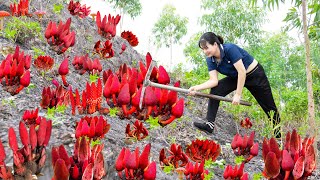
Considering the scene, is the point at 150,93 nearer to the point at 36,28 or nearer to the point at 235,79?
the point at 235,79

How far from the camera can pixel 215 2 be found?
2353 cm

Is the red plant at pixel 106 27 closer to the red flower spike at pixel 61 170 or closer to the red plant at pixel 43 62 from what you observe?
the red plant at pixel 43 62

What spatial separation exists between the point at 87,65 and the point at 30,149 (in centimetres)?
315

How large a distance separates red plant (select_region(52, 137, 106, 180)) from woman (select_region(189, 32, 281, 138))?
2.70 meters

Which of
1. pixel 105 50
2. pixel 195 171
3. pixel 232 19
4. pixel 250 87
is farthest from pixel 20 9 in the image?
pixel 232 19

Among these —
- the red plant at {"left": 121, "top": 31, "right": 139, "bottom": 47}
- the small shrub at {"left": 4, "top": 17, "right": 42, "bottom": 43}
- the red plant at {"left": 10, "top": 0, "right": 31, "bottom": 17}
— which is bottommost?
the small shrub at {"left": 4, "top": 17, "right": 42, "bottom": 43}

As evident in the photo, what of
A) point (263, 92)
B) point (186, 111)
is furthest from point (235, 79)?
point (186, 111)

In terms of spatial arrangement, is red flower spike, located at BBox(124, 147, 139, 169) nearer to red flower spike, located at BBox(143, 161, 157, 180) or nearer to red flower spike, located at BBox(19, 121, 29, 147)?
red flower spike, located at BBox(143, 161, 157, 180)

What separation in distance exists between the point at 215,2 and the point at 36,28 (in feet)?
60.3

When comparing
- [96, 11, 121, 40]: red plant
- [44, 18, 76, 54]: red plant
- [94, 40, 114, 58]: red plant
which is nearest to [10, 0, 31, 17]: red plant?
[96, 11, 121, 40]: red plant

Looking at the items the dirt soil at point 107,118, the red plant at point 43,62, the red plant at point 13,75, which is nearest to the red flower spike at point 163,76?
the dirt soil at point 107,118

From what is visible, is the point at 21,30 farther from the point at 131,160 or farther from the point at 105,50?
the point at 131,160

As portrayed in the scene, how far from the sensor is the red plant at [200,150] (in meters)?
3.30

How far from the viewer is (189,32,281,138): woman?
16.1 feet
